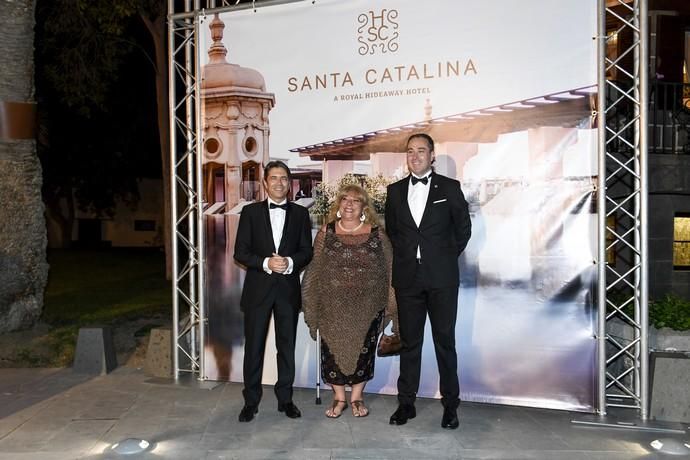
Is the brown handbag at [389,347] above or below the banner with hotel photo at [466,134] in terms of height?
below

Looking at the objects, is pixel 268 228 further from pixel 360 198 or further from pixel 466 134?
pixel 466 134

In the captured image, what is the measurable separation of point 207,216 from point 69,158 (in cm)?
2123

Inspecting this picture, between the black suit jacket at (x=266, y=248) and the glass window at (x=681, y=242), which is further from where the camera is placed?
the glass window at (x=681, y=242)

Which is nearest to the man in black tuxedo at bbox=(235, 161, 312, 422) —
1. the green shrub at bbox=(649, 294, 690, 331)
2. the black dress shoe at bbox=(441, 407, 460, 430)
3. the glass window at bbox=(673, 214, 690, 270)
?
the black dress shoe at bbox=(441, 407, 460, 430)

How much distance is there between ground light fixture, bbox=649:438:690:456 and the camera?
455 cm

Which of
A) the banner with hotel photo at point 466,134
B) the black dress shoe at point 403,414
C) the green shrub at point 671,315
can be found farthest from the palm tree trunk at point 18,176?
the green shrub at point 671,315

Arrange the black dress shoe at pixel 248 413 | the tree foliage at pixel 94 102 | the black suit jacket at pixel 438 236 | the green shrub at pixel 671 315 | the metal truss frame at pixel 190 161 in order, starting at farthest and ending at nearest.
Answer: the tree foliage at pixel 94 102 → the metal truss frame at pixel 190 161 → the green shrub at pixel 671 315 → the black dress shoe at pixel 248 413 → the black suit jacket at pixel 438 236

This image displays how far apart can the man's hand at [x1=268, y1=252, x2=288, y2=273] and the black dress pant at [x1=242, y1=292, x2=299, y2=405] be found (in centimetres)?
26

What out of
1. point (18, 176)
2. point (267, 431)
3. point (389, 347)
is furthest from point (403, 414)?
point (18, 176)

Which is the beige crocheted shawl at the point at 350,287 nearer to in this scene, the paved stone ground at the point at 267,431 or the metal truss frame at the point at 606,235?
the paved stone ground at the point at 267,431

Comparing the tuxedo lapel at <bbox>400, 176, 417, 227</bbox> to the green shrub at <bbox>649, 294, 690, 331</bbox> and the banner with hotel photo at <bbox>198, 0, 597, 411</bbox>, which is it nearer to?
the banner with hotel photo at <bbox>198, 0, 597, 411</bbox>

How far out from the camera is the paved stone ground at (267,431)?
4.56 metres

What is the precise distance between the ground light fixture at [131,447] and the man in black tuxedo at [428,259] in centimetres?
185

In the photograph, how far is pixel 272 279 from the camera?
5.22 m
